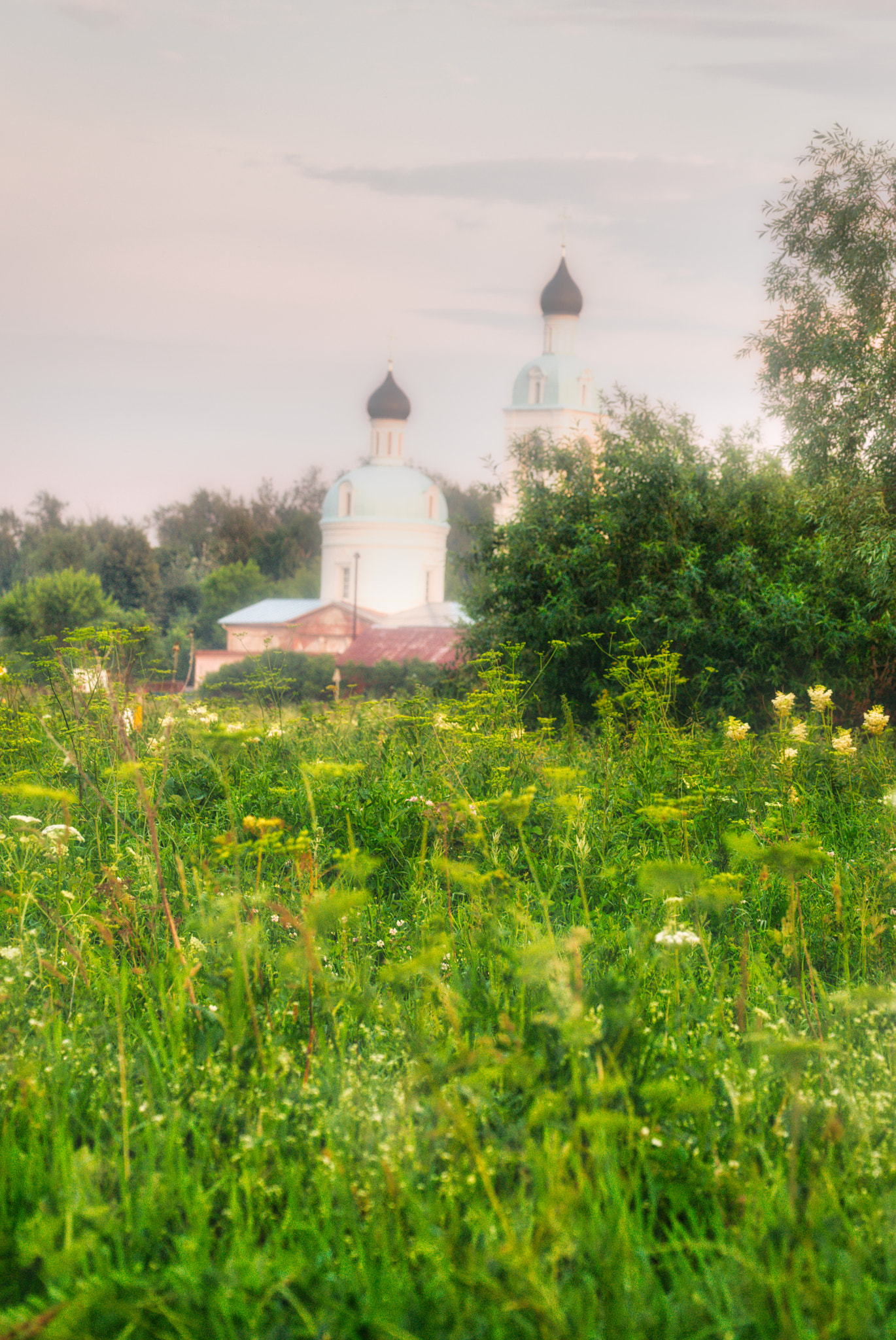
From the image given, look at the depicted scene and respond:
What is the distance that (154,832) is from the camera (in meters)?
2.80

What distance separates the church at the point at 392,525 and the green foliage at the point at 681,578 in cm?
3264

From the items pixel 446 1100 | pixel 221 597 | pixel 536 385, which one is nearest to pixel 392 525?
pixel 536 385

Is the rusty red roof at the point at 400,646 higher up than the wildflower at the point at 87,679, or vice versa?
the rusty red roof at the point at 400,646

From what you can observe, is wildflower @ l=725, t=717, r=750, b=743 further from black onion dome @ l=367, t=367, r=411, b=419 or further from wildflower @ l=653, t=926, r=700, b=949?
black onion dome @ l=367, t=367, r=411, b=419

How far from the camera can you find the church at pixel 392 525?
51875mm

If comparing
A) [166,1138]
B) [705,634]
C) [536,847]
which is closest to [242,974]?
[166,1138]

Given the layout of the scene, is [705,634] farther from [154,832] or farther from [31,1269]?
[31,1269]

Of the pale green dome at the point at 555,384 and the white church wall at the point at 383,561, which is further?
the white church wall at the point at 383,561

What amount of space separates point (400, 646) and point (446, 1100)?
134ft

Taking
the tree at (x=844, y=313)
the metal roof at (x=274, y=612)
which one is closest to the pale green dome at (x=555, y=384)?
the metal roof at (x=274, y=612)

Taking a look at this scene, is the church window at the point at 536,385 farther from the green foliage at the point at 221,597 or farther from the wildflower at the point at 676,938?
the wildflower at the point at 676,938

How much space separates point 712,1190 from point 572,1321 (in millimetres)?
558

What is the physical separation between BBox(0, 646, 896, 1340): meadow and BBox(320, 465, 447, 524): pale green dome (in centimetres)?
5398

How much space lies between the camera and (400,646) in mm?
42812
